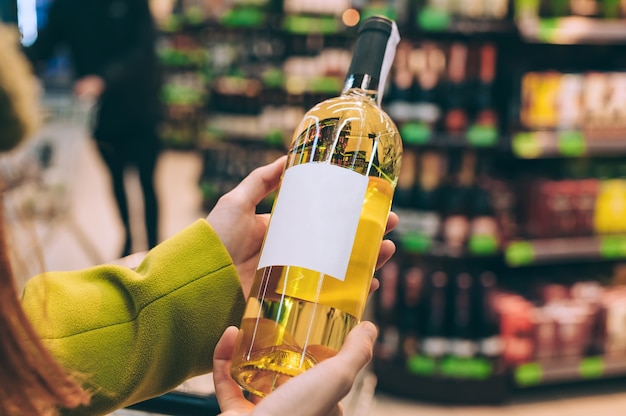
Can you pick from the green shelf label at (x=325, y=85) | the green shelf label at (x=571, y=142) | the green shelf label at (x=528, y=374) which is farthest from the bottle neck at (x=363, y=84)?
the green shelf label at (x=325, y=85)

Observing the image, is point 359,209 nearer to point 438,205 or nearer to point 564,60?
point 438,205

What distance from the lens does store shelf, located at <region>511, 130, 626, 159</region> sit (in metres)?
2.34

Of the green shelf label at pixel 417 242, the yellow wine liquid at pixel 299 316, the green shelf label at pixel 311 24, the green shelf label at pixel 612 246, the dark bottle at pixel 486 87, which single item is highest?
the green shelf label at pixel 311 24

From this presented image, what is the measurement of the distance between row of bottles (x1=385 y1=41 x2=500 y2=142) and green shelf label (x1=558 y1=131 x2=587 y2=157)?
0.29m

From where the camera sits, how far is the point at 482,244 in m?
2.35

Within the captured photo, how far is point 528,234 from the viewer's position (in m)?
2.46

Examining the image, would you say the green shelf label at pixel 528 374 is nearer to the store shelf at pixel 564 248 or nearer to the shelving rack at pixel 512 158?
the shelving rack at pixel 512 158

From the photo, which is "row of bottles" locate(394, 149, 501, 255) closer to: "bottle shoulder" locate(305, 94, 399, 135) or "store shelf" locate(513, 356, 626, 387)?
"store shelf" locate(513, 356, 626, 387)

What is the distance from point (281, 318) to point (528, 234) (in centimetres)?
198

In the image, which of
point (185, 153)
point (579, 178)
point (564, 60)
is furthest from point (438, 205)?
point (185, 153)

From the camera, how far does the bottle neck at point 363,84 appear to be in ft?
2.55

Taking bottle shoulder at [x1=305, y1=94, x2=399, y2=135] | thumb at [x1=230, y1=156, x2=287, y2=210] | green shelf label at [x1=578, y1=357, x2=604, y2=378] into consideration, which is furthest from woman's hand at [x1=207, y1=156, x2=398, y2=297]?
green shelf label at [x1=578, y1=357, x2=604, y2=378]

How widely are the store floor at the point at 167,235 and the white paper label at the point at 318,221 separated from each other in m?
0.26

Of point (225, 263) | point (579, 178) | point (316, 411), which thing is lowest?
point (316, 411)
